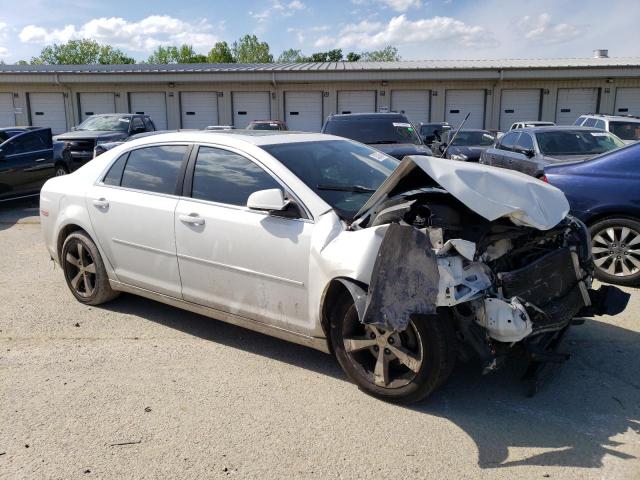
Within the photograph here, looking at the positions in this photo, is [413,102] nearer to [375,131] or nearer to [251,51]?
[375,131]

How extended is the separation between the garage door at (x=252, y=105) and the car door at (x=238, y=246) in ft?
87.1

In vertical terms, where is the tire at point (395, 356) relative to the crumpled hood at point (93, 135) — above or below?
below

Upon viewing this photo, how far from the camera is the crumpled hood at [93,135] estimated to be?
51.0 feet

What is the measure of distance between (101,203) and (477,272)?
10.8 ft

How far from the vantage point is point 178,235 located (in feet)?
14.2

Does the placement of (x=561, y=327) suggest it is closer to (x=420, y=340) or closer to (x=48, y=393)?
(x=420, y=340)

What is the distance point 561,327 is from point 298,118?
27.6m

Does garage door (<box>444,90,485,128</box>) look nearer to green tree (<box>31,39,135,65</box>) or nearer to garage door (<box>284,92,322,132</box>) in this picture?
garage door (<box>284,92,322,132</box>)

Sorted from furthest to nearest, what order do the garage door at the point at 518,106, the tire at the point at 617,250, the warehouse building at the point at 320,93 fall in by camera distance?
1. the garage door at the point at 518,106
2. the warehouse building at the point at 320,93
3. the tire at the point at 617,250

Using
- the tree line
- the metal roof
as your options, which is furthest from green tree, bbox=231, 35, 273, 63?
the metal roof

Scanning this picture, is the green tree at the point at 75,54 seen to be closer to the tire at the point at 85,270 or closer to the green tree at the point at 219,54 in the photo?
the green tree at the point at 219,54

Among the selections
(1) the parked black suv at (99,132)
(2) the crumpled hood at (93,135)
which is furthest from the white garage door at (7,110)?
(2) the crumpled hood at (93,135)

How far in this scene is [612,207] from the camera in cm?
579

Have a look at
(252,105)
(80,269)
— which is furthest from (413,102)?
(80,269)
